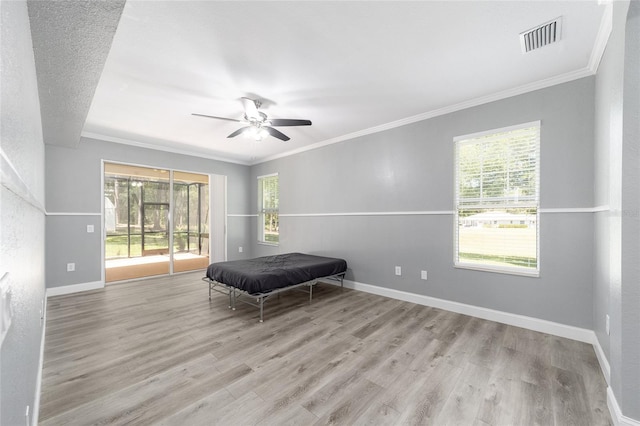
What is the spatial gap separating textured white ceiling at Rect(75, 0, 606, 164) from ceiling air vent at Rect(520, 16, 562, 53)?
0.05 meters

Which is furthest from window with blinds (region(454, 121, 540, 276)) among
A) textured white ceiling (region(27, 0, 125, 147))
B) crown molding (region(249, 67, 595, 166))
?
textured white ceiling (region(27, 0, 125, 147))

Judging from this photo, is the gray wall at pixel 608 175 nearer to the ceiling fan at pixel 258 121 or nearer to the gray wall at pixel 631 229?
the gray wall at pixel 631 229

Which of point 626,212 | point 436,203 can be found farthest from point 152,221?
point 626,212

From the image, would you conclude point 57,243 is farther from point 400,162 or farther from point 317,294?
point 400,162

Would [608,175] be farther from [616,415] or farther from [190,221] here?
[190,221]

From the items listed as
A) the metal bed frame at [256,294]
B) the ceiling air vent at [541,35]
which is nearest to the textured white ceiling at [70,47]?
the metal bed frame at [256,294]

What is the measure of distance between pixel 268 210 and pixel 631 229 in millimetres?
5843

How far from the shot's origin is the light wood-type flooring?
171 cm

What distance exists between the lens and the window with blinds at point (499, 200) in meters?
2.96

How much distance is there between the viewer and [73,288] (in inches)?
170

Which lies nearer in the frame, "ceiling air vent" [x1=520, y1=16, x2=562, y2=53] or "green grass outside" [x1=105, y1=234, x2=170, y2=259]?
"ceiling air vent" [x1=520, y1=16, x2=562, y2=53]

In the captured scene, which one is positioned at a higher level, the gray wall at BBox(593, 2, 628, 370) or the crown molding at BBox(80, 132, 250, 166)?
the crown molding at BBox(80, 132, 250, 166)

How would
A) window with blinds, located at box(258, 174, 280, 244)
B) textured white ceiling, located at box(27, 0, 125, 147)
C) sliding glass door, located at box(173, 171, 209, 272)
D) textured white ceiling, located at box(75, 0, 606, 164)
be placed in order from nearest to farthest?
textured white ceiling, located at box(27, 0, 125, 147), textured white ceiling, located at box(75, 0, 606, 164), sliding glass door, located at box(173, 171, 209, 272), window with blinds, located at box(258, 174, 280, 244)

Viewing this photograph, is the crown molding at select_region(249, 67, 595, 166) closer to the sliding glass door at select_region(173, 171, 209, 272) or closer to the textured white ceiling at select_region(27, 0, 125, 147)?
the sliding glass door at select_region(173, 171, 209, 272)
